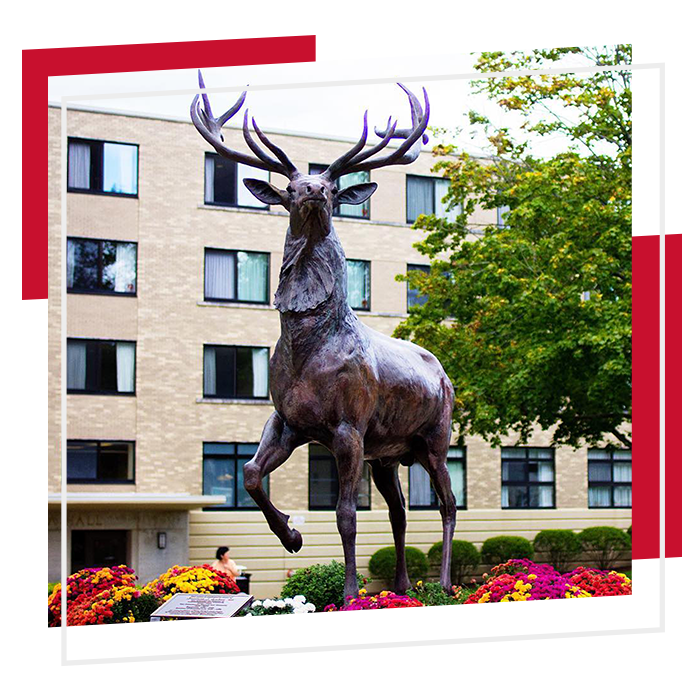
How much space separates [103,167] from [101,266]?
2.50 metres

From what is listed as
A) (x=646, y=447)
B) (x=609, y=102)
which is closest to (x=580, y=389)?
(x=609, y=102)

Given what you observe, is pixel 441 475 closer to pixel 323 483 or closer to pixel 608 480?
pixel 323 483

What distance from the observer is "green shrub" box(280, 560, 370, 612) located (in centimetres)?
1096

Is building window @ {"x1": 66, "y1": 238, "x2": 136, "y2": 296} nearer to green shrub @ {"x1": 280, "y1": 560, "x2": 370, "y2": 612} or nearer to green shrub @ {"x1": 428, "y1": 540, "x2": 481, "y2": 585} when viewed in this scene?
green shrub @ {"x1": 428, "y1": 540, "x2": 481, "y2": 585}

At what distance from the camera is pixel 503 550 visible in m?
29.8

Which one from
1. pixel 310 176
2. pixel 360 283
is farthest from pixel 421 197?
pixel 310 176

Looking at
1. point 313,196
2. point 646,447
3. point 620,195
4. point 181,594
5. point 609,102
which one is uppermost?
point 609,102

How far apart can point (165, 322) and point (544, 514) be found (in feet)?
38.4

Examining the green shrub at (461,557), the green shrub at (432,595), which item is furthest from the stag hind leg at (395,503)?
the green shrub at (461,557)

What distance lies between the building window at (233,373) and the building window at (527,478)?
7212 millimetres

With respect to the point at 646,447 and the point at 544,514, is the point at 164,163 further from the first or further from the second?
the point at 646,447

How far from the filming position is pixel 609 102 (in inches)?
821

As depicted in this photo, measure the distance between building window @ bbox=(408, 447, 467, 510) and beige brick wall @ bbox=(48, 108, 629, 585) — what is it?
397 millimetres

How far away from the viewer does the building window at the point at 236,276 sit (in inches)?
1189
